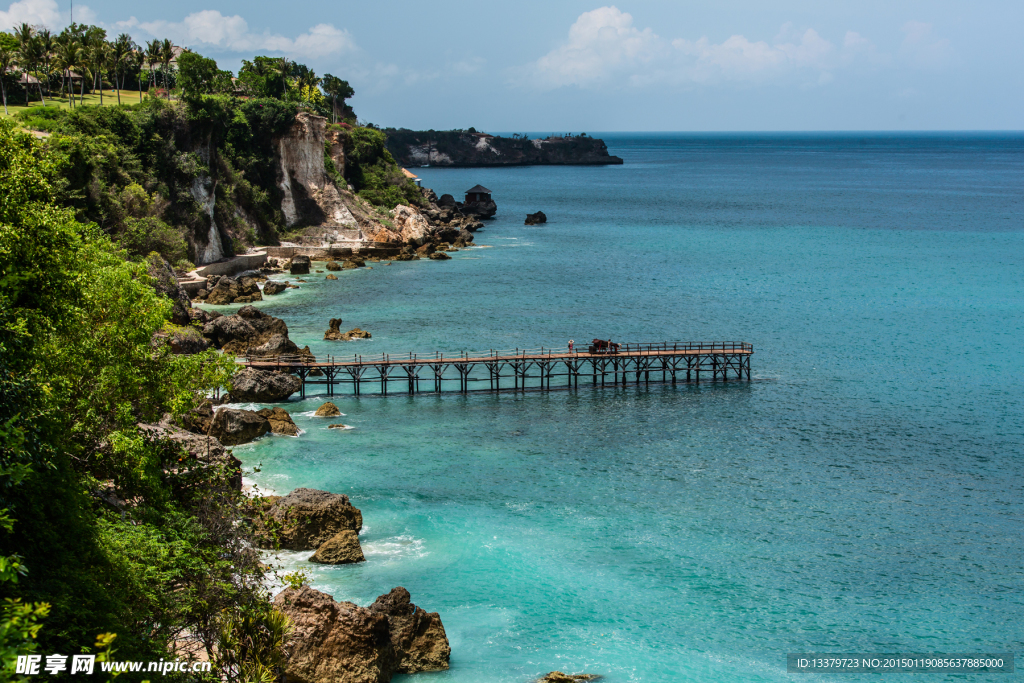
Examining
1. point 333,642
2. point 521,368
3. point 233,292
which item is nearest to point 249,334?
point 233,292

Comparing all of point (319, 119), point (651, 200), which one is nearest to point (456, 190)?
point (651, 200)

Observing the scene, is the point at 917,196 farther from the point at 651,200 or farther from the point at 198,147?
the point at 198,147

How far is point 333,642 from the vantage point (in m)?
24.5

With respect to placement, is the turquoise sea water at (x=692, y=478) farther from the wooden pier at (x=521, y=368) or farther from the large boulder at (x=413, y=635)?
the wooden pier at (x=521, y=368)

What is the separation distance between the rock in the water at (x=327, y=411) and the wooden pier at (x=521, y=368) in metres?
3.87

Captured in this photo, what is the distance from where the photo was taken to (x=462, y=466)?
42.5 metres

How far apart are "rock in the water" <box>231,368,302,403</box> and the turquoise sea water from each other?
1.10 meters

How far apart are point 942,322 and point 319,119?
239ft

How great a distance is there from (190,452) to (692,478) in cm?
2432

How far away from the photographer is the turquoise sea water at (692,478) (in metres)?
29.4

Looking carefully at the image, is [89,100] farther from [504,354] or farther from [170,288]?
[504,354]

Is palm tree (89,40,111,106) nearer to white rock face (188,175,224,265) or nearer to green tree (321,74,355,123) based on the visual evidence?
white rock face (188,175,224,265)

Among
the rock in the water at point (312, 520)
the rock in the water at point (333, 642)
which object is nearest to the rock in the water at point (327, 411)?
the rock in the water at point (312, 520)

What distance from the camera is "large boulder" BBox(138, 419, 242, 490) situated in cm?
2517
